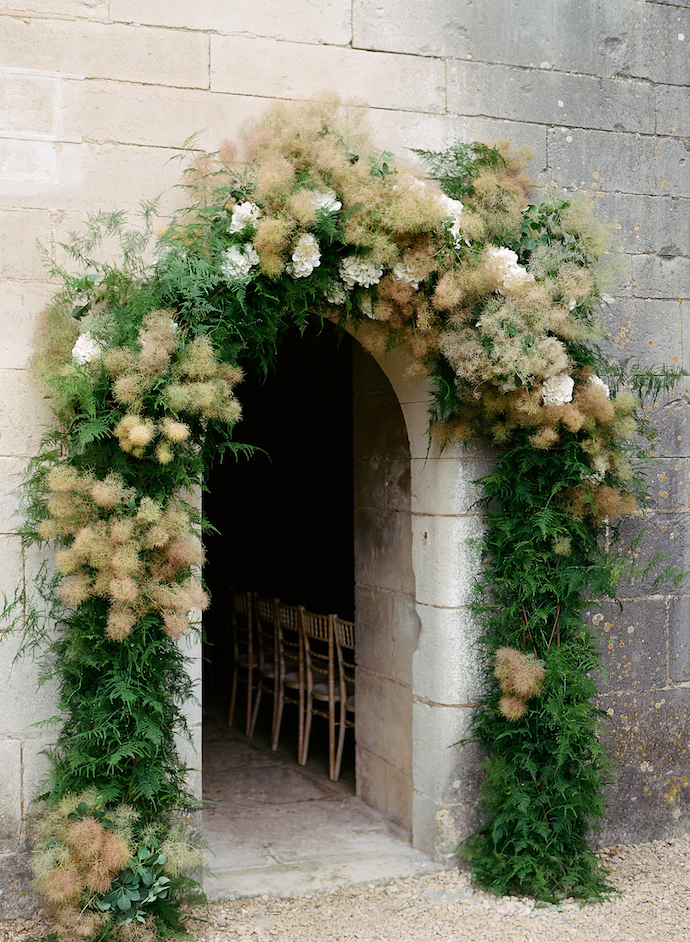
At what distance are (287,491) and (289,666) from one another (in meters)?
2.34

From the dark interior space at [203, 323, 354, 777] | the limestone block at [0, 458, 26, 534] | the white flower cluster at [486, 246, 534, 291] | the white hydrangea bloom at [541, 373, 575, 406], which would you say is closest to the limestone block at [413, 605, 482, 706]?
the white hydrangea bloom at [541, 373, 575, 406]

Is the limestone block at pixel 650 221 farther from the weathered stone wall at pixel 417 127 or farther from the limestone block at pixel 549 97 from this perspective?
the limestone block at pixel 549 97

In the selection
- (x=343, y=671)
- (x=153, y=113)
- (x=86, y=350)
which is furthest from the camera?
(x=343, y=671)

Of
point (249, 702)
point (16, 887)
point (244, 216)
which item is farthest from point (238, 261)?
point (249, 702)

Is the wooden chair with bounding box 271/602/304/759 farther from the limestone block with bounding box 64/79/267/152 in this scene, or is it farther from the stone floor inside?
the limestone block with bounding box 64/79/267/152

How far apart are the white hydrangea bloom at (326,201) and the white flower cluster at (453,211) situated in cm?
37

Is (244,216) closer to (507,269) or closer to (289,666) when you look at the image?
(507,269)

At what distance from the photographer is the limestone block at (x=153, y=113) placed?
3.09 metres

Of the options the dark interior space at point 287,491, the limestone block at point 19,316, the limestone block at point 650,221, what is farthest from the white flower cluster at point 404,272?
the dark interior space at point 287,491

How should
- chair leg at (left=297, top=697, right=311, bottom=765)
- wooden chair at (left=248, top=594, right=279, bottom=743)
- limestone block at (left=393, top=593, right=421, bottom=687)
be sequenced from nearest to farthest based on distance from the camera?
limestone block at (left=393, top=593, right=421, bottom=687), chair leg at (left=297, top=697, right=311, bottom=765), wooden chair at (left=248, top=594, right=279, bottom=743)

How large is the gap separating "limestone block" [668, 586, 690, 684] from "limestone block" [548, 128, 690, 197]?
1656 millimetres

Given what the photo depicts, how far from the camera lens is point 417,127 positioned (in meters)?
3.44

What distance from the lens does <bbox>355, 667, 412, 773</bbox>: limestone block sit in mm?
3814

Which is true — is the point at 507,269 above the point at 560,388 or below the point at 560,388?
above
